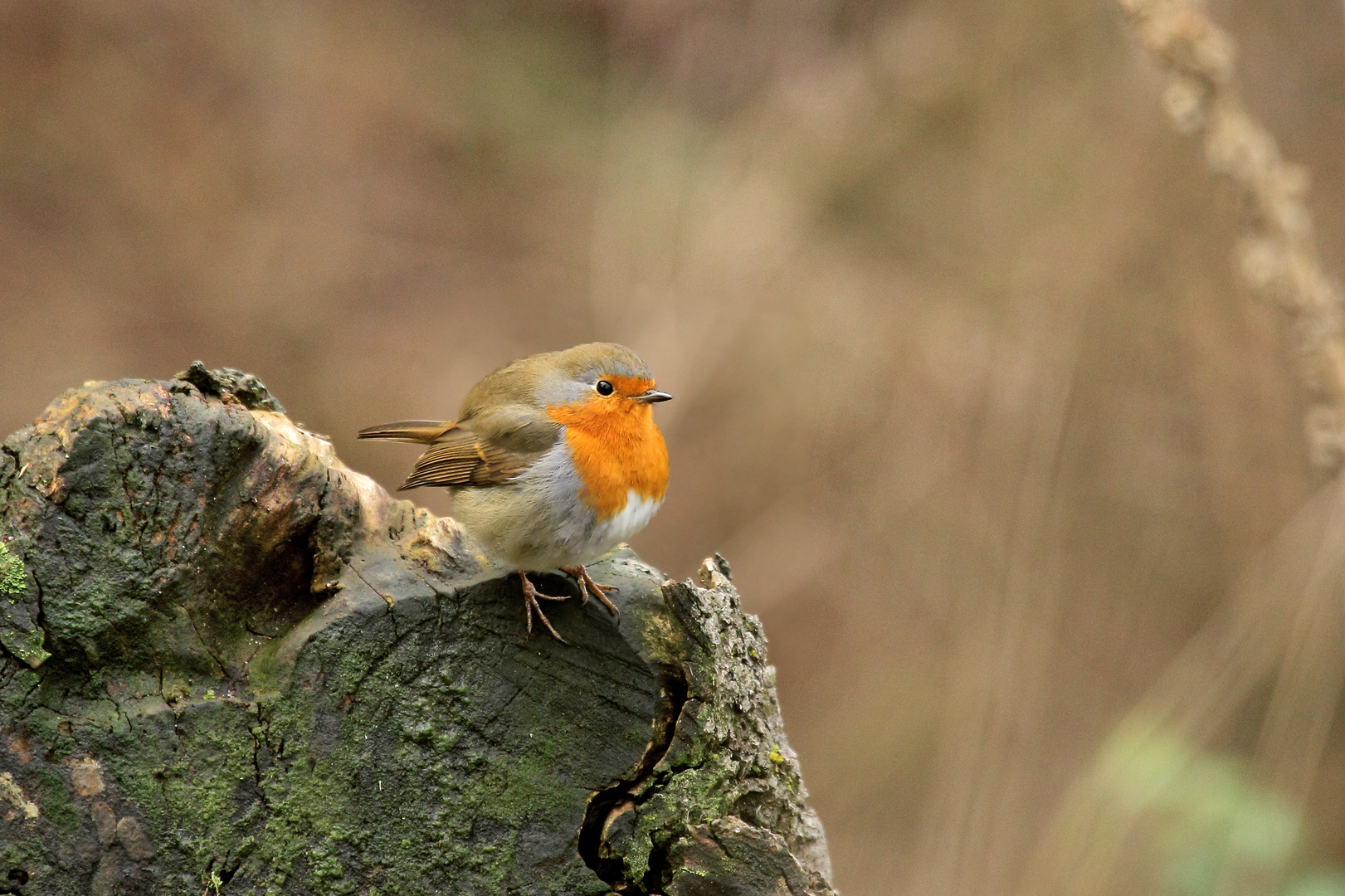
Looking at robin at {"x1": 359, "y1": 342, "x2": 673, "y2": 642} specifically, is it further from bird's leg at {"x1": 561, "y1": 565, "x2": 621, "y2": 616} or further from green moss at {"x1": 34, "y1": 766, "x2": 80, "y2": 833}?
green moss at {"x1": 34, "y1": 766, "x2": 80, "y2": 833}

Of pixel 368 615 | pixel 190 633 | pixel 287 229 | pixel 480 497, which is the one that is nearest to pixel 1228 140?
pixel 480 497

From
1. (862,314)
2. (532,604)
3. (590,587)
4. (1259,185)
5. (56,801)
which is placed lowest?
(56,801)

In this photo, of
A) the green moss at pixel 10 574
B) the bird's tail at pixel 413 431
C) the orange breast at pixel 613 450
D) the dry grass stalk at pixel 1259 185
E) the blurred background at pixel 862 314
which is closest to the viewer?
the green moss at pixel 10 574

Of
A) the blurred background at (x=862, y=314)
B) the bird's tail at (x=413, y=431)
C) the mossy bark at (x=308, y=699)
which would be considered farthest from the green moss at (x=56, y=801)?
the blurred background at (x=862, y=314)

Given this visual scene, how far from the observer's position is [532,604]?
6.58 feet

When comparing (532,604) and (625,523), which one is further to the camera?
(625,523)

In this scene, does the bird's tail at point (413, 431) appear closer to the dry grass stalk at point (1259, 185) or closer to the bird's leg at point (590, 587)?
the bird's leg at point (590, 587)

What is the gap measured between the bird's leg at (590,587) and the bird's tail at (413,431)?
0.86 m

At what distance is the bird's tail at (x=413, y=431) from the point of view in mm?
3021

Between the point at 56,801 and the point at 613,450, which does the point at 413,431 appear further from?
the point at 56,801

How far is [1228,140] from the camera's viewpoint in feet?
7.81

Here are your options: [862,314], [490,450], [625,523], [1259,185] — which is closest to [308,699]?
[625,523]

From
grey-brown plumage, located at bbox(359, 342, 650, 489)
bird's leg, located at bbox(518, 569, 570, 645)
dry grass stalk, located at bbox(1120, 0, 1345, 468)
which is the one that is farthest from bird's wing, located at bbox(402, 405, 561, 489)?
dry grass stalk, located at bbox(1120, 0, 1345, 468)

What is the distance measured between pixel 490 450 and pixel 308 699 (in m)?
1.13
